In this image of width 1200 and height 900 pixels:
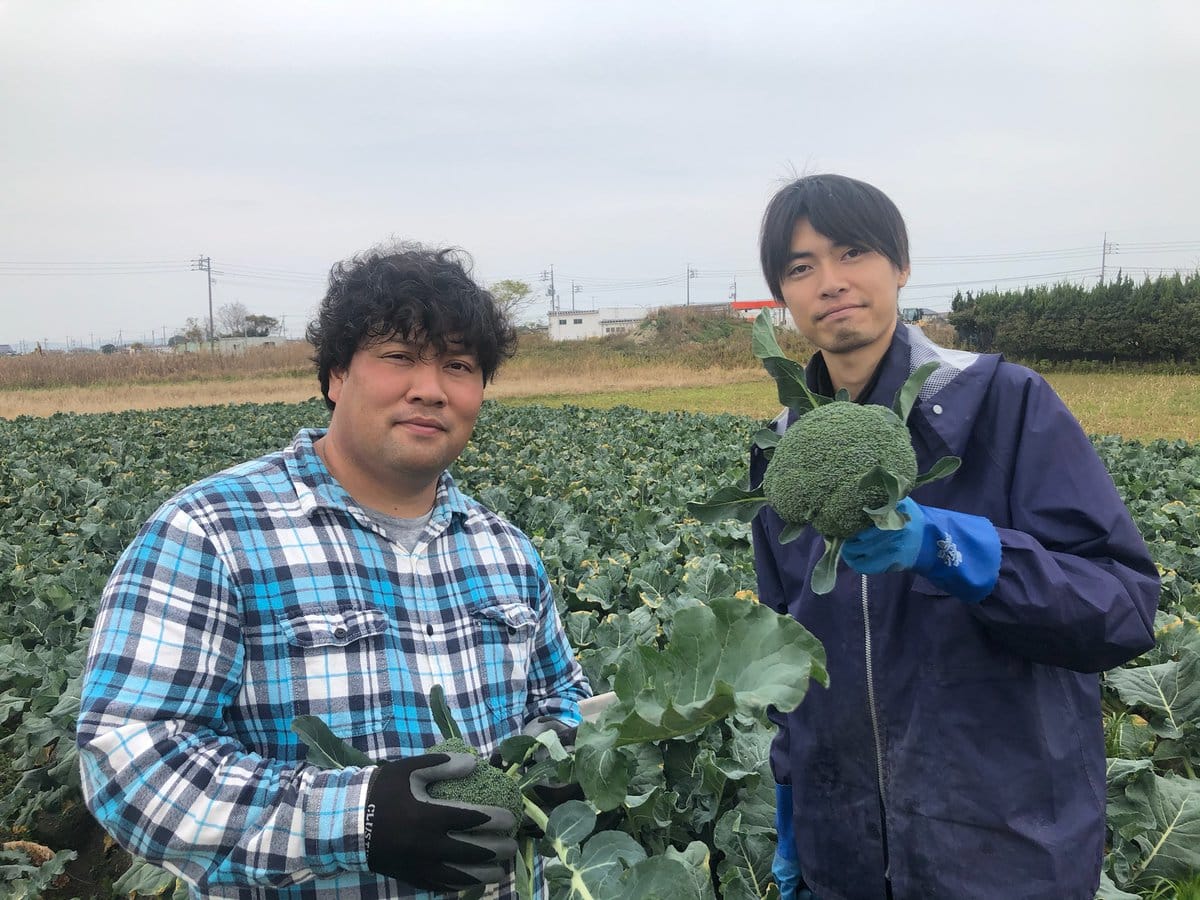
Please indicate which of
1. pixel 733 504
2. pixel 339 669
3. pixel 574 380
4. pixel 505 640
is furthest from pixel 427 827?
pixel 574 380

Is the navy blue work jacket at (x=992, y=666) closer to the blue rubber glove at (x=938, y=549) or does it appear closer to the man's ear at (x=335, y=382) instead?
the blue rubber glove at (x=938, y=549)

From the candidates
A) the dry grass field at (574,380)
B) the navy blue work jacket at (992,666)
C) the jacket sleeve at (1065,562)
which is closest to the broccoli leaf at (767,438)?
the navy blue work jacket at (992,666)

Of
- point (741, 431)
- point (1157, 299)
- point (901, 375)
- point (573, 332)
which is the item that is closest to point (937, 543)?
point (901, 375)

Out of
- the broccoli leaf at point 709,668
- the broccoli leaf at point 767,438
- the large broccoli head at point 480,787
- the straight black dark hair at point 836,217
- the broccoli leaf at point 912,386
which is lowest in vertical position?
the large broccoli head at point 480,787

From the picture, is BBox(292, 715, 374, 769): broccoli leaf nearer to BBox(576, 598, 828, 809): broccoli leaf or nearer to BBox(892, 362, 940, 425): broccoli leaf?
BBox(576, 598, 828, 809): broccoli leaf

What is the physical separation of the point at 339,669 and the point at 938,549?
1.14 meters

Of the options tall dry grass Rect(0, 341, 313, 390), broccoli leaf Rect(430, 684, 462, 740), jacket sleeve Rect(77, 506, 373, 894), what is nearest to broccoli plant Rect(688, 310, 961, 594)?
broccoli leaf Rect(430, 684, 462, 740)

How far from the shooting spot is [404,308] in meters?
1.83

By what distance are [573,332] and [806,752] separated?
8513cm

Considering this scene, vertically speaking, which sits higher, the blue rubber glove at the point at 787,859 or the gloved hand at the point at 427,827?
the gloved hand at the point at 427,827

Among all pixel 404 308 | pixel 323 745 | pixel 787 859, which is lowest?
pixel 787 859

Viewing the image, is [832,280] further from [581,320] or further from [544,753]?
[581,320]

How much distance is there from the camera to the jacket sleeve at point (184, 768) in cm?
143

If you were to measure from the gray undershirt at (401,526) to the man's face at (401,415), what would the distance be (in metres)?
0.05
